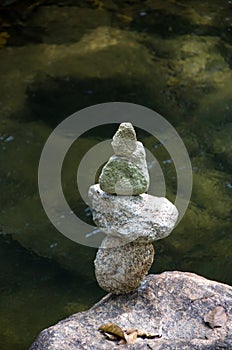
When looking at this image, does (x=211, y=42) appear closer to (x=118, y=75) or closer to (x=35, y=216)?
(x=118, y=75)

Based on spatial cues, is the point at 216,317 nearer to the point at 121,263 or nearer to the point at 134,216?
the point at 121,263

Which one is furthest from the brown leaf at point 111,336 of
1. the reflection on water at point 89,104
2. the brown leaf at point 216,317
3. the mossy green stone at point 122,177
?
the reflection on water at point 89,104

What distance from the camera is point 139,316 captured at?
3010 mm

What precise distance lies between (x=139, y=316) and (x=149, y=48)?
448 centimetres

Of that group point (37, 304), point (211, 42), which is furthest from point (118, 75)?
point (37, 304)

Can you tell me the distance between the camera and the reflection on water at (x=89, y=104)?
4.25m

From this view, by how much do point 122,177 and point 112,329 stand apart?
2.33 ft

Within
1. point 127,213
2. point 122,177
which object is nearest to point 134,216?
point 127,213

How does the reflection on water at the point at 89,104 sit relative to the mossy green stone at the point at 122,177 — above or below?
below

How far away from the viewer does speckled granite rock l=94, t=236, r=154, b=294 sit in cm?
299

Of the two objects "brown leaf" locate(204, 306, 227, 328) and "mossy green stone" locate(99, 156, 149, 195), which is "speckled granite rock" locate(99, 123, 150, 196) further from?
"brown leaf" locate(204, 306, 227, 328)

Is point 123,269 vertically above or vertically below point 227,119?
above

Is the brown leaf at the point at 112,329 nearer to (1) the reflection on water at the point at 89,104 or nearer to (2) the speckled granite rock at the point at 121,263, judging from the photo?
(2) the speckled granite rock at the point at 121,263

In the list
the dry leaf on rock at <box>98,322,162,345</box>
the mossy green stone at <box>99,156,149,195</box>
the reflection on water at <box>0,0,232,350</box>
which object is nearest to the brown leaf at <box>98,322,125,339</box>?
the dry leaf on rock at <box>98,322,162,345</box>
